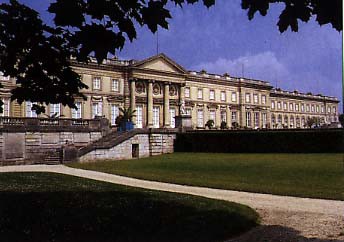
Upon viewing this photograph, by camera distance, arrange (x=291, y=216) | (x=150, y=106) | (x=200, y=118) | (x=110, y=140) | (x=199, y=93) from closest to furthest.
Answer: (x=291, y=216)
(x=110, y=140)
(x=150, y=106)
(x=199, y=93)
(x=200, y=118)

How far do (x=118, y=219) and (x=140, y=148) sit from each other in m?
19.2

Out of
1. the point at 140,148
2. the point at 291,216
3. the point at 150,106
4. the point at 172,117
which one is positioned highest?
the point at 150,106

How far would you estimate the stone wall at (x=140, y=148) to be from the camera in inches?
856

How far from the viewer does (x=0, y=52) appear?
428 centimetres

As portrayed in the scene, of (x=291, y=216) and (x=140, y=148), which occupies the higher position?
(x=140, y=148)

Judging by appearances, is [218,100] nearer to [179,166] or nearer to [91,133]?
[91,133]

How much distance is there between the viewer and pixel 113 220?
18.2ft

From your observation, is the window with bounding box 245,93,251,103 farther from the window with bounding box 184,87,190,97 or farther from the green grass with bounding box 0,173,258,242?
the green grass with bounding box 0,173,258,242

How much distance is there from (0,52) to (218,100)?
81.2 ft

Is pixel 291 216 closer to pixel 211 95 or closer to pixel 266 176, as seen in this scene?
pixel 266 176


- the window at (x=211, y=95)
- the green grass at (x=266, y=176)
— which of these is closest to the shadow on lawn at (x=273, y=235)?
the green grass at (x=266, y=176)

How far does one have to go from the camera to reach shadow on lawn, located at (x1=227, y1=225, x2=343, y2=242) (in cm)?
468

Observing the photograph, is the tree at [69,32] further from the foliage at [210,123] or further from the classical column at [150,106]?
the foliage at [210,123]

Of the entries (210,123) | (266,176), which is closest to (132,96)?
(210,123)
